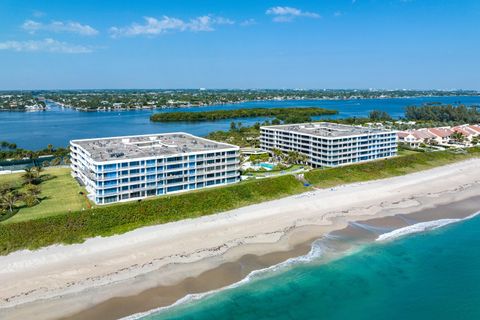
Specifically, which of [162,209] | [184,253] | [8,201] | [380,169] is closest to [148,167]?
[162,209]

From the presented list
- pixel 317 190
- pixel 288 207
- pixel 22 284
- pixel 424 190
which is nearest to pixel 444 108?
pixel 424 190

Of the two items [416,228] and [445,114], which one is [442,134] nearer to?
[445,114]

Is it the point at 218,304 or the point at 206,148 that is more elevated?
the point at 206,148

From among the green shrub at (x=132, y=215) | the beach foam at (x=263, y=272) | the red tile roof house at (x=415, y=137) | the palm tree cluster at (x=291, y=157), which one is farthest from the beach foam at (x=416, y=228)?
the red tile roof house at (x=415, y=137)

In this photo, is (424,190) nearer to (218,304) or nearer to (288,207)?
(288,207)

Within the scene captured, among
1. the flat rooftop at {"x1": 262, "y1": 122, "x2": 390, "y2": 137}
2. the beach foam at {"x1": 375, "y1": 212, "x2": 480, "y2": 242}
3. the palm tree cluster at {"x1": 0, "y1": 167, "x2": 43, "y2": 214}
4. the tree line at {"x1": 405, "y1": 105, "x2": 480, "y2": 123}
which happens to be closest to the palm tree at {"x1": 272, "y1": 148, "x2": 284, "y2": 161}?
the flat rooftop at {"x1": 262, "y1": 122, "x2": 390, "y2": 137}

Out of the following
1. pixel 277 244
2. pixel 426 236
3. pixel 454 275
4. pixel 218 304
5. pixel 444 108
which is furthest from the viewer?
pixel 444 108
